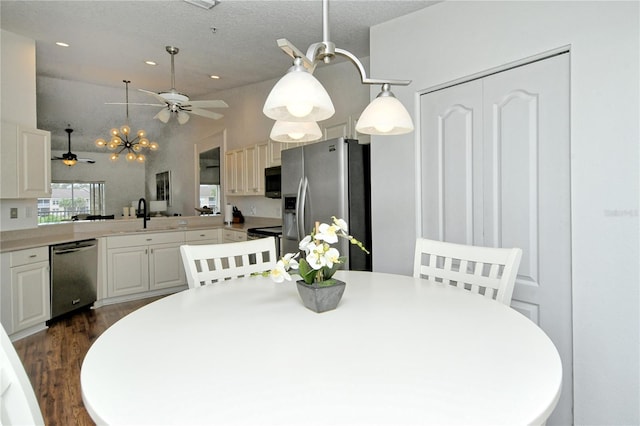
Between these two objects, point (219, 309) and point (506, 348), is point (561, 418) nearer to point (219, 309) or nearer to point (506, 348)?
point (506, 348)

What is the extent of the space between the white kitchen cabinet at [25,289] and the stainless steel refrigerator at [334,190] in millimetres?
2286

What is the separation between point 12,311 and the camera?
9.73ft

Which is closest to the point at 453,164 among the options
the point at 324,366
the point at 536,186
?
the point at 536,186

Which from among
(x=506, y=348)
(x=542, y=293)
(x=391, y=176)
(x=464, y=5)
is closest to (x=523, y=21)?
(x=464, y=5)

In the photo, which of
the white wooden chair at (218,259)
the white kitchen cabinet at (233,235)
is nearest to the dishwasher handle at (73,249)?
the white kitchen cabinet at (233,235)

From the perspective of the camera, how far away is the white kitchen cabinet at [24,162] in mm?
3066

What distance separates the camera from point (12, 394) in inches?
26.8

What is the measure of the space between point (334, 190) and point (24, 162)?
2807 mm

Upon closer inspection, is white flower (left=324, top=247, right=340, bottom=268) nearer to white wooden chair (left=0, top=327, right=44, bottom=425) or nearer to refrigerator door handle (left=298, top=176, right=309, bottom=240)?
white wooden chair (left=0, top=327, right=44, bottom=425)

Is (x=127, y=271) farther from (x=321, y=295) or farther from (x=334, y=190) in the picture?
(x=321, y=295)

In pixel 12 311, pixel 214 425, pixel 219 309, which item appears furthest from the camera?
pixel 12 311

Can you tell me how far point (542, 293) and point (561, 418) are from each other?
2.11 feet

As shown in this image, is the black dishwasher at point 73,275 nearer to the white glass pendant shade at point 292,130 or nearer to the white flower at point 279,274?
the white glass pendant shade at point 292,130

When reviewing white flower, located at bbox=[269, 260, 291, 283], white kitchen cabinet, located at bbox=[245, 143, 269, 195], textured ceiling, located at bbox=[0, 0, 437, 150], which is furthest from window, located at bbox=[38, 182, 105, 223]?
white flower, located at bbox=[269, 260, 291, 283]
